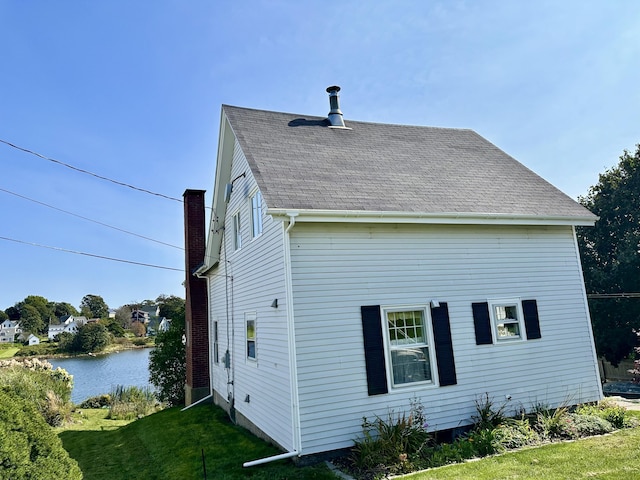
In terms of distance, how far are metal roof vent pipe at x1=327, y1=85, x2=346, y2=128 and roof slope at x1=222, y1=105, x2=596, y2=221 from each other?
353 millimetres

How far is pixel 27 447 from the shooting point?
189 inches

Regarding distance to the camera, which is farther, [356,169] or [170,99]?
[170,99]

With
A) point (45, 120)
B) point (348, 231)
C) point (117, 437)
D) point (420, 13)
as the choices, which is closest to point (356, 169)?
point (348, 231)

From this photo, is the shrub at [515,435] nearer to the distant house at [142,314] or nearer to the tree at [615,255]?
the tree at [615,255]

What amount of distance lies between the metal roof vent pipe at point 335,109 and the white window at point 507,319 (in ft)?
20.7

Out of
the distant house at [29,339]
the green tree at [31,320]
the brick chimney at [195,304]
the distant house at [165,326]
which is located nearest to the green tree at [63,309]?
the green tree at [31,320]

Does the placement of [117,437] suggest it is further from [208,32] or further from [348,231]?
[208,32]

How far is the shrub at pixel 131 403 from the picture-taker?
17.5 meters

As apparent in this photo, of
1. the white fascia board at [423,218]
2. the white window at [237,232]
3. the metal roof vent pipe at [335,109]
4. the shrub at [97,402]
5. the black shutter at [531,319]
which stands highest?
the metal roof vent pipe at [335,109]

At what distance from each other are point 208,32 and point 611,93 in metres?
10.7

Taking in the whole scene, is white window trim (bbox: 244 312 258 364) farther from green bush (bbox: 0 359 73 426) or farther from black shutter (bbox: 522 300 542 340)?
green bush (bbox: 0 359 73 426)

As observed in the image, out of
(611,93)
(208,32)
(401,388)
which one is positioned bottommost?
(401,388)

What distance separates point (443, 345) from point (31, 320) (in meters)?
96.9

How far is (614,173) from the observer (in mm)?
21391
